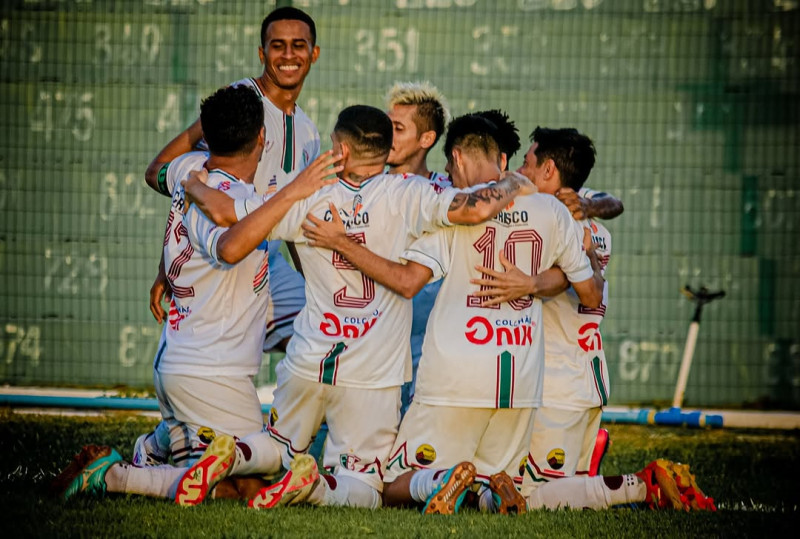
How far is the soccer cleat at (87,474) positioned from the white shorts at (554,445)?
2.08m

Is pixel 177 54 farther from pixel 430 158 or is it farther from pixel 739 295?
pixel 739 295

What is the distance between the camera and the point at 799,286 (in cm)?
1054

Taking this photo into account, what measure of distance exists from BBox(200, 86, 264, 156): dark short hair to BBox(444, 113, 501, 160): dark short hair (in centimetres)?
98

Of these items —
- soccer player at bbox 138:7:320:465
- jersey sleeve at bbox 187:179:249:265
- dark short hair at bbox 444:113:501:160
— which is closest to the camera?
jersey sleeve at bbox 187:179:249:265

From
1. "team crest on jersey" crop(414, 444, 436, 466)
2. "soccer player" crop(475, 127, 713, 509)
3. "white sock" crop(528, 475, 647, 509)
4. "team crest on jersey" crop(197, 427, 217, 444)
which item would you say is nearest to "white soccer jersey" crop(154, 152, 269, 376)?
"team crest on jersey" crop(197, 427, 217, 444)

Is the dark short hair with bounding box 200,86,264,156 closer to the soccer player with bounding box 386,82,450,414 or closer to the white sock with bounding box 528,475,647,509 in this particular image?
the soccer player with bounding box 386,82,450,414

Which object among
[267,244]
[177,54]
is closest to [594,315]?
[267,244]

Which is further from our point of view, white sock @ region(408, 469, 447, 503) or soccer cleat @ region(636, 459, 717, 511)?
soccer cleat @ region(636, 459, 717, 511)

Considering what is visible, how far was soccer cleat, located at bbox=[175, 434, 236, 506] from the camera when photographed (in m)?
5.46

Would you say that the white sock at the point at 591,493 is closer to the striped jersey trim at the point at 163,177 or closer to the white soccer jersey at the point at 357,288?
the white soccer jersey at the point at 357,288

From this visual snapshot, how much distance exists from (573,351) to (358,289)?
1.31 meters

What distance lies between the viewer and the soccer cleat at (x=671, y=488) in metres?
5.93

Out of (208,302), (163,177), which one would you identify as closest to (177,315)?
(208,302)

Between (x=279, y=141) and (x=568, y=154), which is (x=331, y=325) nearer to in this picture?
(x=279, y=141)
